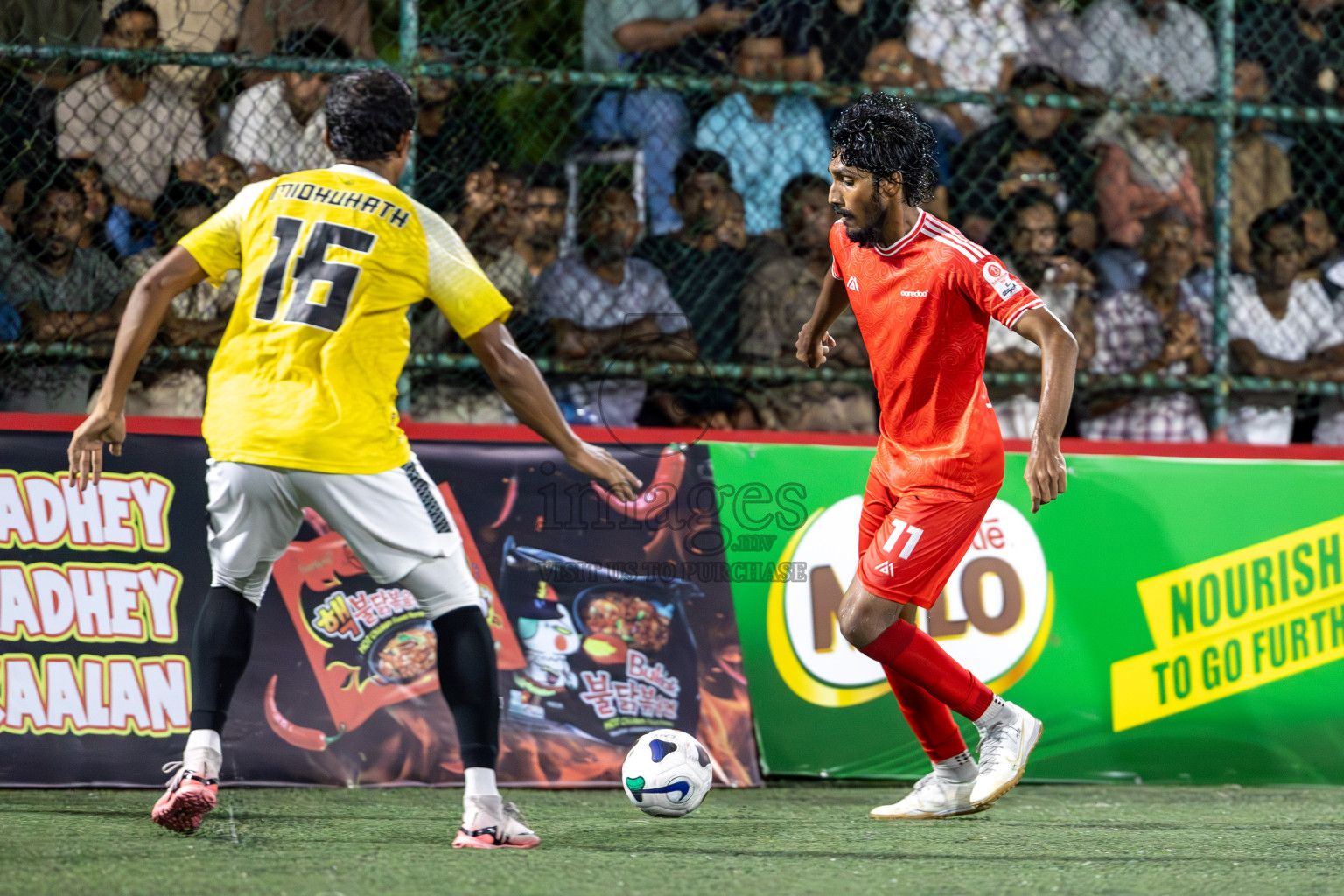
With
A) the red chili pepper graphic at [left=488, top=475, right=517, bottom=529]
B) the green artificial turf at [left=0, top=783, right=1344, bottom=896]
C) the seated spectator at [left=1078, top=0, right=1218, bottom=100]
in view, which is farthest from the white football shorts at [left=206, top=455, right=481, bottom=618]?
the seated spectator at [left=1078, top=0, right=1218, bottom=100]

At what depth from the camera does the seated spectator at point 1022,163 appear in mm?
6176

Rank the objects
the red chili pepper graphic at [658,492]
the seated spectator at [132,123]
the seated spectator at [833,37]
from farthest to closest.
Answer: the seated spectator at [833,37], the seated spectator at [132,123], the red chili pepper graphic at [658,492]

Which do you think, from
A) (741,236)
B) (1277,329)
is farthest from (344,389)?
(1277,329)

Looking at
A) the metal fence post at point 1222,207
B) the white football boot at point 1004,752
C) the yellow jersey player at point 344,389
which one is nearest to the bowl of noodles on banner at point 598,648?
the white football boot at point 1004,752

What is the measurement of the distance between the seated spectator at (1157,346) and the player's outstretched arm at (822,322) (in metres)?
2.02

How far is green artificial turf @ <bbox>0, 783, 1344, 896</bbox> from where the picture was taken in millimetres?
3084

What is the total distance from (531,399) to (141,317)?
101 cm

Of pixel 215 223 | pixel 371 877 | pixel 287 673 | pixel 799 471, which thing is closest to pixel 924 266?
pixel 799 471

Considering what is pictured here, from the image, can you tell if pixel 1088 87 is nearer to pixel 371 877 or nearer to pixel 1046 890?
pixel 1046 890

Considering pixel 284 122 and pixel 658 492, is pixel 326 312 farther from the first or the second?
pixel 284 122

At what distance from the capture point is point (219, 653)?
12.1 ft

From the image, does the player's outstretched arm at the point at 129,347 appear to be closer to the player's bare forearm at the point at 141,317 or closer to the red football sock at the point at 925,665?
the player's bare forearm at the point at 141,317

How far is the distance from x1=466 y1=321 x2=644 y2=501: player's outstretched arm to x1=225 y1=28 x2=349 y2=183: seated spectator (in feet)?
7.45

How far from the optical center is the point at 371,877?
10.1ft
